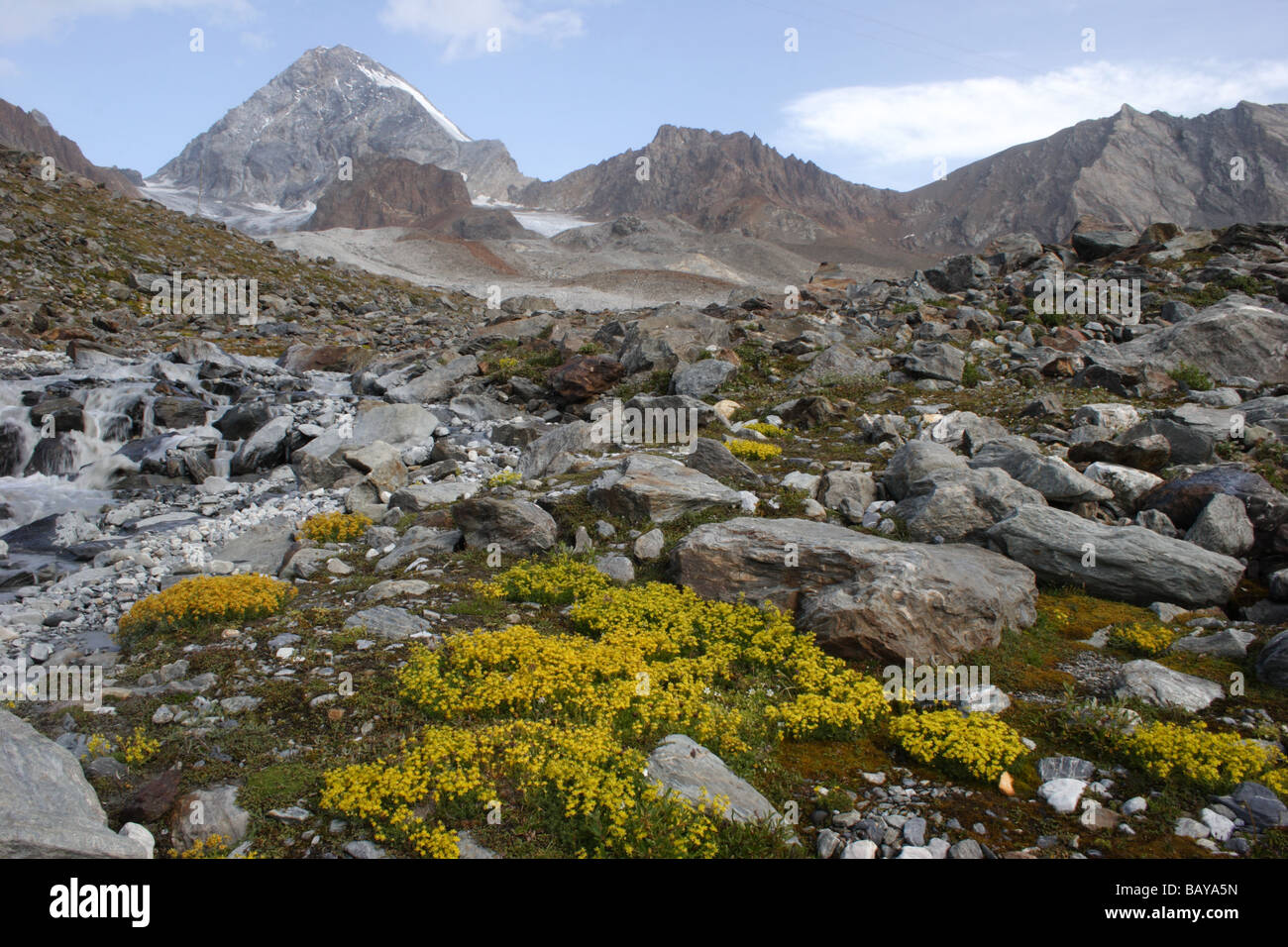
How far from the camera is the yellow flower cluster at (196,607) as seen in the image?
8.13 meters

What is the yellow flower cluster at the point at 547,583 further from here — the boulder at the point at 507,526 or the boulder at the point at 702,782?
the boulder at the point at 702,782

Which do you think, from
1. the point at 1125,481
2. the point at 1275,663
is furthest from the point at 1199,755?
the point at 1125,481

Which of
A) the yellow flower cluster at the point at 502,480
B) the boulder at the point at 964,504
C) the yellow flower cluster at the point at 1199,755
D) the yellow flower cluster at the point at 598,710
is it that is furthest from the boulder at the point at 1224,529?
the yellow flower cluster at the point at 502,480

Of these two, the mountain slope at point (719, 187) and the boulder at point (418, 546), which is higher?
the mountain slope at point (719, 187)

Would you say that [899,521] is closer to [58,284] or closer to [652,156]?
[58,284]

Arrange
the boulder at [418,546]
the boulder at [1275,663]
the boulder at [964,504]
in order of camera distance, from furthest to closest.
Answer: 1. the boulder at [418,546]
2. the boulder at [964,504]
3. the boulder at [1275,663]

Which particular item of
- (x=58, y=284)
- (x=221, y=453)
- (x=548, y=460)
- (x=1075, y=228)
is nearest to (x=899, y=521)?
(x=548, y=460)

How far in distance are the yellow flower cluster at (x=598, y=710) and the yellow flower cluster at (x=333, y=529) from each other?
3819mm

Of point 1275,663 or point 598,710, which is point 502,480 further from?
point 1275,663

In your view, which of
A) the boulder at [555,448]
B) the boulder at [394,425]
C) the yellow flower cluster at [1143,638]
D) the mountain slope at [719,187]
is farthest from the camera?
the mountain slope at [719,187]

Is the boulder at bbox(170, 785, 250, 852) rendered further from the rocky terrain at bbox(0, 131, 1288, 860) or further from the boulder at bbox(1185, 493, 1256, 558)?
the boulder at bbox(1185, 493, 1256, 558)

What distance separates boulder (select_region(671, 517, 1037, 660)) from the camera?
7.36 m

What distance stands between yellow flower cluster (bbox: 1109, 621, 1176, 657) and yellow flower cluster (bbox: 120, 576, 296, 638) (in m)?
9.32

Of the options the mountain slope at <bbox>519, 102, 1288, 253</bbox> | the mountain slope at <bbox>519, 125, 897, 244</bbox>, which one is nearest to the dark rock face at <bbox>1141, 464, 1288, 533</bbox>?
the mountain slope at <bbox>519, 102, 1288, 253</bbox>
